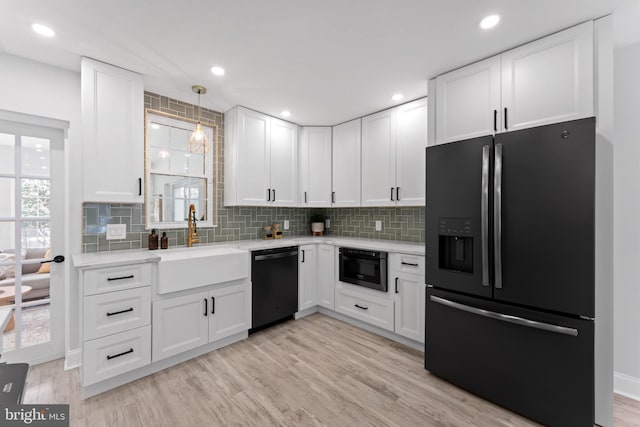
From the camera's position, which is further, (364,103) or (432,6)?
(364,103)

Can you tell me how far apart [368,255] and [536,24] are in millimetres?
2302

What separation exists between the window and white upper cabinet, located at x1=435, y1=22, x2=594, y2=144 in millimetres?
2597

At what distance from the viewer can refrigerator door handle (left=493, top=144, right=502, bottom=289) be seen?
1.82 metres

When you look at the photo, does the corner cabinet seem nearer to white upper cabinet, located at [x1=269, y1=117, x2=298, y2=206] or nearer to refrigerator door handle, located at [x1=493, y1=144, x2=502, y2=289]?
white upper cabinet, located at [x1=269, y1=117, x2=298, y2=206]

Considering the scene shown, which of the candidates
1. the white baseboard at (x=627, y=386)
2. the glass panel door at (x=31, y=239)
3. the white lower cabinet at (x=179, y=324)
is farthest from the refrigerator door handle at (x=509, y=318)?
the glass panel door at (x=31, y=239)

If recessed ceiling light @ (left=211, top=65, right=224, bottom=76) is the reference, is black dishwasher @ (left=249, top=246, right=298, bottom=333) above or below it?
below

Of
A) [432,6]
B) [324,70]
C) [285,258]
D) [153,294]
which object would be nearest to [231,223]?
[285,258]

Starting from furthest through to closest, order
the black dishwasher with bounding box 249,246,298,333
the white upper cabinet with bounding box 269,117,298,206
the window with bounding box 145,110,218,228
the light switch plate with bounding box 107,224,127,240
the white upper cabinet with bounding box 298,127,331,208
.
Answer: the white upper cabinet with bounding box 298,127,331,208, the white upper cabinet with bounding box 269,117,298,206, the black dishwasher with bounding box 249,246,298,333, the window with bounding box 145,110,218,228, the light switch plate with bounding box 107,224,127,240

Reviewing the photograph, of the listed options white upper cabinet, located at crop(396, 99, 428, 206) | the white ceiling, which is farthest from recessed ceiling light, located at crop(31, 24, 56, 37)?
white upper cabinet, located at crop(396, 99, 428, 206)

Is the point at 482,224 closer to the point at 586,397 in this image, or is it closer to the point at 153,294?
the point at 586,397

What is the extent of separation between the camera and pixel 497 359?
1.86 metres

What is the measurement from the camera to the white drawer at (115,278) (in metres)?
1.97

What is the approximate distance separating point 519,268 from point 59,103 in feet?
12.5

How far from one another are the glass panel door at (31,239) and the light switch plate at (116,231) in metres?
0.39
